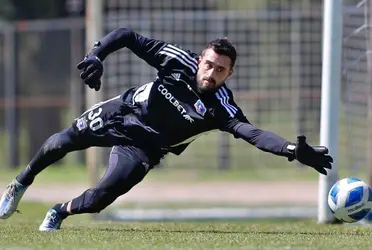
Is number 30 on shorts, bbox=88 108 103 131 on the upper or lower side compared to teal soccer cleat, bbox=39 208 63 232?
upper

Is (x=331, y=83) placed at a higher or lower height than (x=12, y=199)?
higher

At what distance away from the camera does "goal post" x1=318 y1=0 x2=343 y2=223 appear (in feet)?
36.0

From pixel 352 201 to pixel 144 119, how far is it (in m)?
1.99

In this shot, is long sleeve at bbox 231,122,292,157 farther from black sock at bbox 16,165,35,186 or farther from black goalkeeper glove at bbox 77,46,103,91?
black sock at bbox 16,165,35,186

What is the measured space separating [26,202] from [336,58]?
7.39 metres

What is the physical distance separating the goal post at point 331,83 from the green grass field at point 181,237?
3.60 ft

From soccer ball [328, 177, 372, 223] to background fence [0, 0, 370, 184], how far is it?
806 cm

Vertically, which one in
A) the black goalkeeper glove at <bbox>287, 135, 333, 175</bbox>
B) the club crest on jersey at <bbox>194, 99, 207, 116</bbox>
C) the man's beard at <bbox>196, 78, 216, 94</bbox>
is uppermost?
the man's beard at <bbox>196, 78, 216, 94</bbox>

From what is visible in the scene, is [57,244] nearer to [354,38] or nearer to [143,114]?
[143,114]

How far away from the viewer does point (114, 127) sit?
9273 mm

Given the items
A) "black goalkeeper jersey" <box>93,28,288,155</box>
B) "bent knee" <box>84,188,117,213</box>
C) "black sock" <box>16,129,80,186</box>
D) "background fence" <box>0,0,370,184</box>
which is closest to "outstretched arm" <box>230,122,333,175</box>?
"black goalkeeper jersey" <box>93,28,288,155</box>

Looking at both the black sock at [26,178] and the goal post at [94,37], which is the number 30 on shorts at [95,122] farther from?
the goal post at [94,37]

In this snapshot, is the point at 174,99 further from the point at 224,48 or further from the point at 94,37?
the point at 94,37

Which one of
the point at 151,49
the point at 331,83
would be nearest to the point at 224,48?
the point at 151,49
